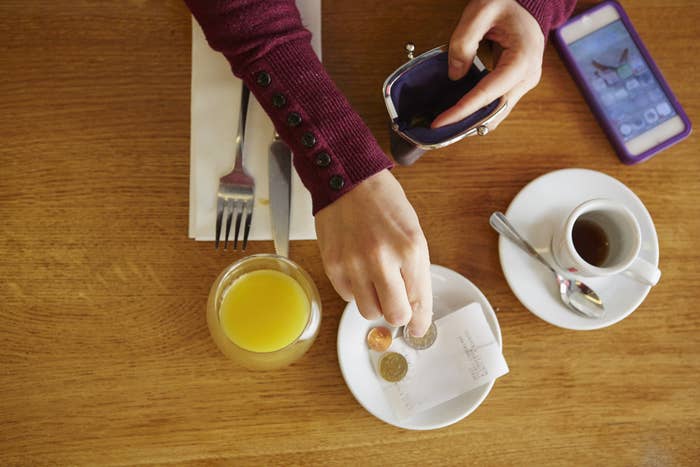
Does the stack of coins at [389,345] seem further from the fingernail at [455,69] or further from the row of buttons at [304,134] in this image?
the fingernail at [455,69]

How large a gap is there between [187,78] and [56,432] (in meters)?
0.51

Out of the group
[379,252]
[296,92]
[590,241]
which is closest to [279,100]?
[296,92]

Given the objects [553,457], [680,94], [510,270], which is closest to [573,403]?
[553,457]

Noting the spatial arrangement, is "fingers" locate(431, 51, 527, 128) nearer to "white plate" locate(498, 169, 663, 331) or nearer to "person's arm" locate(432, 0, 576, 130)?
"person's arm" locate(432, 0, 576, 130)

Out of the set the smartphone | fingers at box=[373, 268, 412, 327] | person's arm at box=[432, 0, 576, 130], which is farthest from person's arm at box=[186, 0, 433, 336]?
the smartphone

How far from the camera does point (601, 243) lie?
786 millimetres

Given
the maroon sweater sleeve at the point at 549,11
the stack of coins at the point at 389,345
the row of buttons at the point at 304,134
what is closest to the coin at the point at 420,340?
the stack of coins at the point at 389,345

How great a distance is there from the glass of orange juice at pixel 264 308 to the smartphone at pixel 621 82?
0.49m

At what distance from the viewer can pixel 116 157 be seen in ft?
2.58

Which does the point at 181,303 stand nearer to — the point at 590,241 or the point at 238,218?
the point at 238,218

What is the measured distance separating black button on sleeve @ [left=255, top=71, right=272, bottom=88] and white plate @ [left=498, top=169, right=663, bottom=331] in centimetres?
38

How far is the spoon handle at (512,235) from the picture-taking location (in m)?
0.79

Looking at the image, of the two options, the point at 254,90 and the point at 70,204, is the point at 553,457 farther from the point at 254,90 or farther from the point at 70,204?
the point at 70,204

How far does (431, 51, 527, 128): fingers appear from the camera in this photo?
649 millimetres
